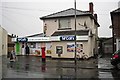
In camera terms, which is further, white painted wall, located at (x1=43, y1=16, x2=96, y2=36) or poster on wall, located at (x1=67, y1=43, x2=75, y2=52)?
white painted wall, located at (x1=43, y1=16, x2=96, y2=36)

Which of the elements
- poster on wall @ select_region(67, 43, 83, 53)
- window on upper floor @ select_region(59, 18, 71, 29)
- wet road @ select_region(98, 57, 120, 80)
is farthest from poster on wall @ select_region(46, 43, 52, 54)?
wet road @ select_region(98, 57, 120, 80)

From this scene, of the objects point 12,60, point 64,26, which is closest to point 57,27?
point 64,26

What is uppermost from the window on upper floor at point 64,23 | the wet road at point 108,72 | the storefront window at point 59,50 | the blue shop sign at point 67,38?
the window on upper floor at point 64,23

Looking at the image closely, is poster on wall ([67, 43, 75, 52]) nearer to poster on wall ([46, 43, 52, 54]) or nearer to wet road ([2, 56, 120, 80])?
poster on wall ([46, 43, 52, 54])

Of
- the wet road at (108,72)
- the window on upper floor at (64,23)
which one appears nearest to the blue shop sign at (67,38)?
the window on upper floor at (64,23)

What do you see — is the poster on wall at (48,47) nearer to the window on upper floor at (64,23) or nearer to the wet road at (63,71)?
the window on upper floor at (64,23)

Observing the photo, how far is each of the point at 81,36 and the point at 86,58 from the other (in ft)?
10.6

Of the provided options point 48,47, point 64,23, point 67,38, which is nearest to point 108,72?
point 67,38

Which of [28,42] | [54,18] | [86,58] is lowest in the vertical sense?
[86,58]

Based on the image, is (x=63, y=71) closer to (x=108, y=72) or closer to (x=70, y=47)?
(x=108, y=72)

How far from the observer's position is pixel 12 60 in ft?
88.6

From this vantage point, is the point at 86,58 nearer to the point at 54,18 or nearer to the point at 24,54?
the point at 54,18

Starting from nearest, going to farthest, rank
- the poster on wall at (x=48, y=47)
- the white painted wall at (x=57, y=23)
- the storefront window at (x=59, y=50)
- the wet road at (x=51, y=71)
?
the wet road at (x=51, y=71)
the storefront window at (x=59, y=50)
the white painted wall at (x=57, y=23)
the poster on wall at (x=48, y=47)

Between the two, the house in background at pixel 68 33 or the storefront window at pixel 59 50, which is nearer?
the house in background at pixel 68 33
